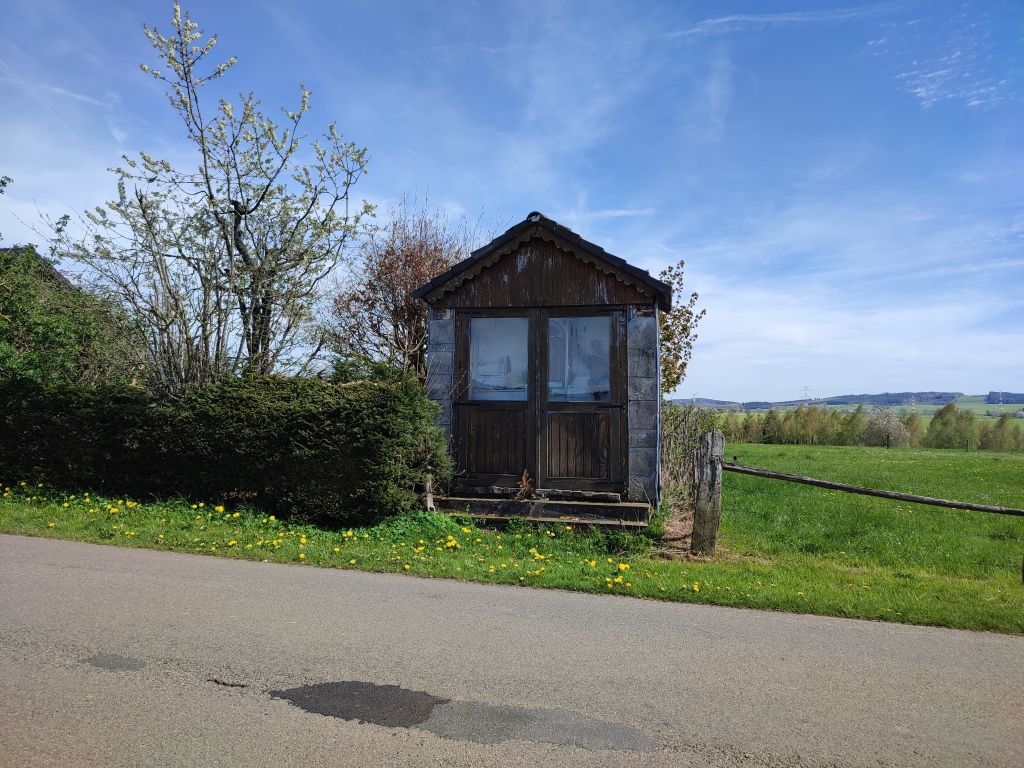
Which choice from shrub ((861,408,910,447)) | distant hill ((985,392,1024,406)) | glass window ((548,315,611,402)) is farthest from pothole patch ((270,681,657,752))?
distant hill ((985,392,1024,406))

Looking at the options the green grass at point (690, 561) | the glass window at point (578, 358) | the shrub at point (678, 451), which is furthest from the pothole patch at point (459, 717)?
the shrub at point (678, 451)

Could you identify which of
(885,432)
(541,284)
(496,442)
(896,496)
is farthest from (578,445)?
(885,432)

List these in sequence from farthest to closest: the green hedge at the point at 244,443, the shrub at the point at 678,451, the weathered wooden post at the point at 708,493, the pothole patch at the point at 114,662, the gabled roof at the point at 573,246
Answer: the shrub at the point at 678,451
the gabled roof at the point at 573,246
the green hedge at the point at 244,443
the weathered wooden post at the point at 708,493
the pothole patch at the point at 114,662

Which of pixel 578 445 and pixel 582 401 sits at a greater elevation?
pixel 582 401

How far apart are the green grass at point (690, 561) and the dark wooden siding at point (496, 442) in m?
1.03

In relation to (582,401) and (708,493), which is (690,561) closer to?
(708,493)

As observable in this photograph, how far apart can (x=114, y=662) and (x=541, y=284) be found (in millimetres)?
7322

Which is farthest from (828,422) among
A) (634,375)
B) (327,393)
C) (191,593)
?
(191,593)

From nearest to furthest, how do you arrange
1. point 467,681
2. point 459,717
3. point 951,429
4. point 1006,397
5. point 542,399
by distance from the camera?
point 459,717
point 467,681
point 542,399
point 951,429
point 1006,397

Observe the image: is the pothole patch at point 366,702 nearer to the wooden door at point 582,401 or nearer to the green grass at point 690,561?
the green grass at point 690,561

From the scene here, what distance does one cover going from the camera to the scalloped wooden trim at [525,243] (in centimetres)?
990

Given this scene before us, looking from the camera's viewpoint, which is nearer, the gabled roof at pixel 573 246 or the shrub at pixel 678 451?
the gabled roof at pixel 573 246

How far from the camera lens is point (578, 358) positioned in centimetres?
1017

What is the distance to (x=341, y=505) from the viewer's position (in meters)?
9.30
